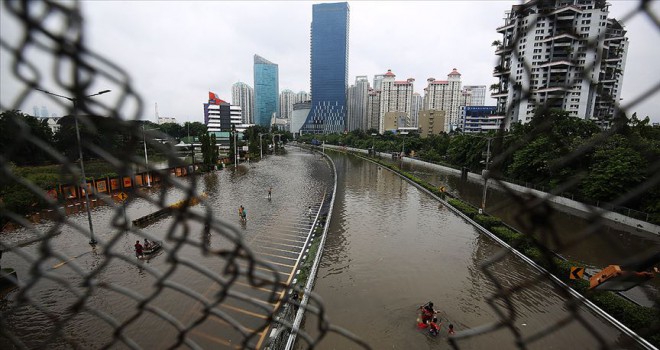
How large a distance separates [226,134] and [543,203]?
58.8 meters

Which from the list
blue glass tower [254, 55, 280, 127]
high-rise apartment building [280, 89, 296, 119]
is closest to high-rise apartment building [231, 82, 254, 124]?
blue glass tower [254, 55, 280, 127]

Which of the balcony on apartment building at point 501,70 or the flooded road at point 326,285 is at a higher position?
the balcony on apartment building at point 501,70

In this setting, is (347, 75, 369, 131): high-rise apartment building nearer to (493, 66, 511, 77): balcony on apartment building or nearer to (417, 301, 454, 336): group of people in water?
(417, 301, 454, 336): group of people in water

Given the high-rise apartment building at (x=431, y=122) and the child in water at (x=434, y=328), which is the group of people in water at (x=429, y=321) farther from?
the high-rise apartment building at (x=431, y=122)

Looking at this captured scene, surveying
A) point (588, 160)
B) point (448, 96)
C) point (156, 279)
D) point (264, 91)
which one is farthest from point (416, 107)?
point (156, 279)

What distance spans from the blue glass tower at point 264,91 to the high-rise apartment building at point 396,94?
2007 inches

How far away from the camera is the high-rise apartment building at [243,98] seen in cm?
12269

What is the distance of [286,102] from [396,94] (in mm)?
63233

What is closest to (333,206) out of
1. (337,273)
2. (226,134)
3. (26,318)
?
(337,273)

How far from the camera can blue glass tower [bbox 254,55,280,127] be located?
12688 cm

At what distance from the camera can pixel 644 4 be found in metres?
0.79

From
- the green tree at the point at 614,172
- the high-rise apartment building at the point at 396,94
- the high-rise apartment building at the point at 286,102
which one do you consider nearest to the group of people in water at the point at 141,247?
the green tree at the point at 614,172

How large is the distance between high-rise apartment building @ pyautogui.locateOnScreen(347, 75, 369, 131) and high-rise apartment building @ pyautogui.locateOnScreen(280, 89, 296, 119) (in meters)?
37.1

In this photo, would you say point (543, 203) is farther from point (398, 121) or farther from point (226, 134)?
point (398, 121)
